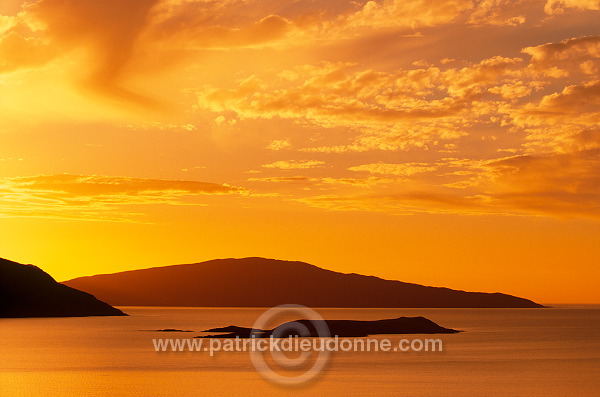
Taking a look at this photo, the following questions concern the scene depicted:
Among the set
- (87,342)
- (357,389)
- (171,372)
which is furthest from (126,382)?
(87,342)

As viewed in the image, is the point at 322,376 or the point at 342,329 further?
the point at 342,329

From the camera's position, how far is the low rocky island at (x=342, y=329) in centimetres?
13388

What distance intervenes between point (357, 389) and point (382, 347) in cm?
4581

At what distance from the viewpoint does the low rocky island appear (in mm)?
133875

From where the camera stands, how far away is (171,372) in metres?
74.4

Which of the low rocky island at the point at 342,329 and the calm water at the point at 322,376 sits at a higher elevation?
the low rocky island at the point at 342,329

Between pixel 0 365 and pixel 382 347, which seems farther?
pixel 382 347

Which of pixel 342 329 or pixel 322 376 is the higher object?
pixel 342 329

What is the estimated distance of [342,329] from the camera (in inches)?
5551

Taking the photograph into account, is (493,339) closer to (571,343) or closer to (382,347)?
(571,343)

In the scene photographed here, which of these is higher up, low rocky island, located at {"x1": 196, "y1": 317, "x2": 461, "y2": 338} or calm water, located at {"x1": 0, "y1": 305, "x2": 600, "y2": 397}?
low rocky island, located at {"x1": 196, "y1": 317, "x2": 461, "y2": 338}

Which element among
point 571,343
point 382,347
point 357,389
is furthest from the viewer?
point 571,343

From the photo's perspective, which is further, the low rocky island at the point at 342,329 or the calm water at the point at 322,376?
the low rocky island at the point at 342,329

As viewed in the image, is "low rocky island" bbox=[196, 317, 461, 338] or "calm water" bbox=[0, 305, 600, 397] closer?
"calm water" bbox=[0, 305, 600, 397]
